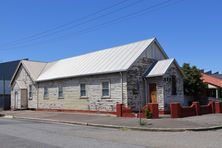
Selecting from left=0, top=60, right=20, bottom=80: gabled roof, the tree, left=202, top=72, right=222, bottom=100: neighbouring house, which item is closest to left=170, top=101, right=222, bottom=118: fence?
the tree

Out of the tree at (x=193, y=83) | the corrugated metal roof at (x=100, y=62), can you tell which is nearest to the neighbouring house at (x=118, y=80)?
the corrugated metal roof at (x=100, y=62)

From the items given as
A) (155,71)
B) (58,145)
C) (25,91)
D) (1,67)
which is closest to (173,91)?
(155,71)

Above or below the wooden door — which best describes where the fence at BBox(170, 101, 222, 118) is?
below

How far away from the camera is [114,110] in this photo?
2577 centimetres

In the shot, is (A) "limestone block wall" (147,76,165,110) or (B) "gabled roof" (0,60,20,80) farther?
(B) "gabled roof" (0,60,20,80)

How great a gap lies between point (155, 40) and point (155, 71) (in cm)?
332

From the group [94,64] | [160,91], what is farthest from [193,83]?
[94,64]

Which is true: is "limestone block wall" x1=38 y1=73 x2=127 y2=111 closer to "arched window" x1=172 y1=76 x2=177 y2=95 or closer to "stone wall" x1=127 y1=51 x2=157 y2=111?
"stone wall" x1=127 y1=51 x2=157 y2=111

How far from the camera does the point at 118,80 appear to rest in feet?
84.5

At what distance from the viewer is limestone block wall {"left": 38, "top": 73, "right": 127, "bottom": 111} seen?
25938 mm

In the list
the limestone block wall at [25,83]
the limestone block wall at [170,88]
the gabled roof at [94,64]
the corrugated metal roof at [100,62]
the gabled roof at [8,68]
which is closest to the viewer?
the limestone block wall at [170,88]

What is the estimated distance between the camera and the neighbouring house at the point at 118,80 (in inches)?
1003

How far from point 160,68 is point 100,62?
5871 mm

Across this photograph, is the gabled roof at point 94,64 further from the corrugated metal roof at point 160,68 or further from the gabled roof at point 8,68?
the gabled roof at point 8,68
